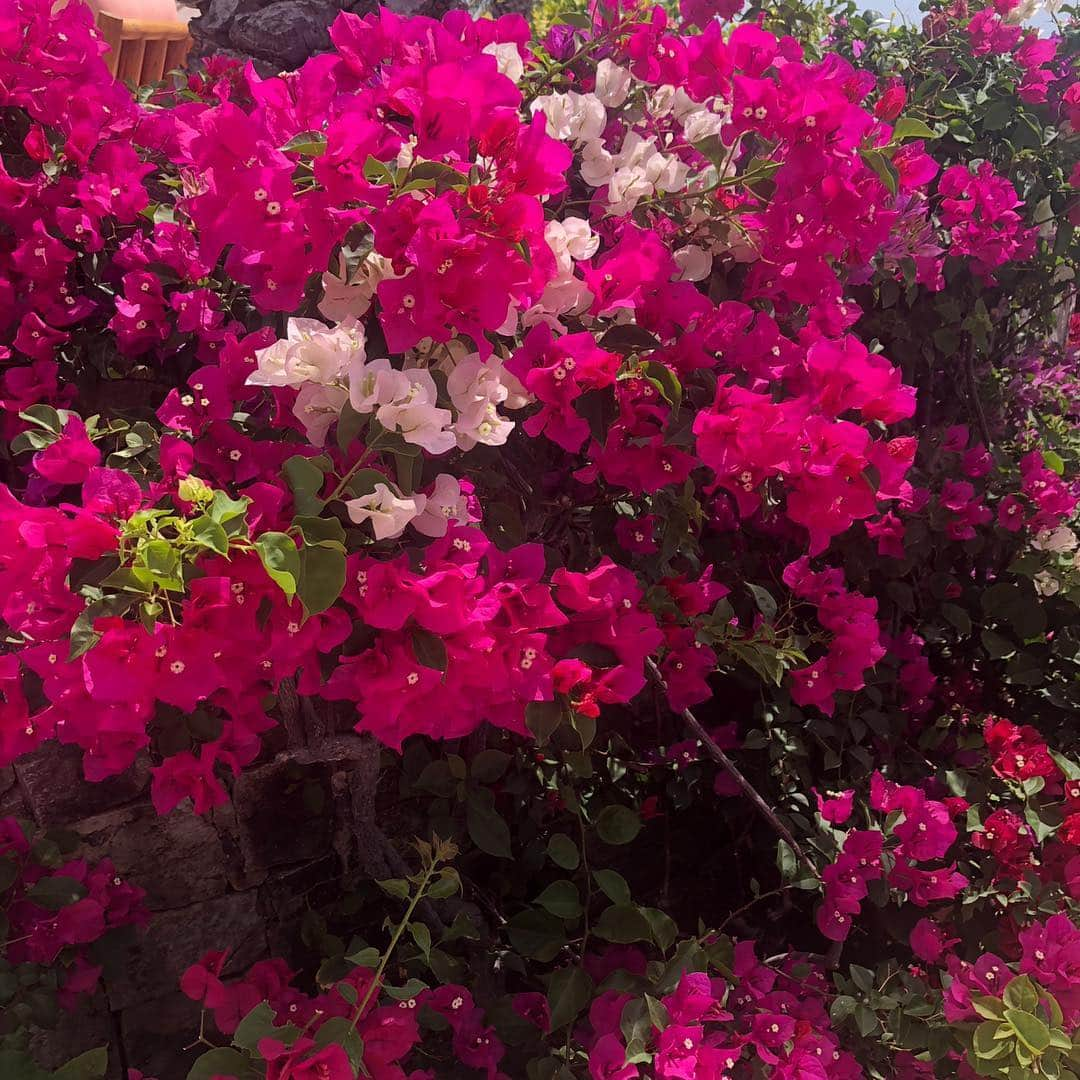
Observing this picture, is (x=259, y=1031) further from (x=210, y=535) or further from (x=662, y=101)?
(x=662, y=101)

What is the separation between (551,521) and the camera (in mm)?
1397

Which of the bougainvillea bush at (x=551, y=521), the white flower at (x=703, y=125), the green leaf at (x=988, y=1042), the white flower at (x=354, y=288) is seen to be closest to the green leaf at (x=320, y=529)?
the bougainvillea bush at (x=551, y=521)

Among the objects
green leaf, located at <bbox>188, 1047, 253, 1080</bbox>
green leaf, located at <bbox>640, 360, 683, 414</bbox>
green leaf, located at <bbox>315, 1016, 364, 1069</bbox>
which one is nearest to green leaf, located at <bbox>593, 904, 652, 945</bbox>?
green leaf, located at <bbox>315, 1016, 364, 1069</bbox>

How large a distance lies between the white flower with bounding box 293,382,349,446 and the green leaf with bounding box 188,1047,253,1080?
68 cm

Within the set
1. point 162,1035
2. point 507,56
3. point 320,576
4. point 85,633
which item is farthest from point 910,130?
point 162,1035

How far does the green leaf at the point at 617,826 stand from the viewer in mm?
1396

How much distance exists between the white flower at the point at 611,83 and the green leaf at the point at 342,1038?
46.2 inches

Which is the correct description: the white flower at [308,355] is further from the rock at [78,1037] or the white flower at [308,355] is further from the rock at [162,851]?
the rock at [78,1037]

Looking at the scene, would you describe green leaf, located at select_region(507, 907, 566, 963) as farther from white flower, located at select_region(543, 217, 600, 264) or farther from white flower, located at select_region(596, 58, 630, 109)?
white flower, located at select_region(596, 58, 630, 109)

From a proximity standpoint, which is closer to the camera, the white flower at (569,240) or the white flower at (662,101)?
the white flower at (569,240)

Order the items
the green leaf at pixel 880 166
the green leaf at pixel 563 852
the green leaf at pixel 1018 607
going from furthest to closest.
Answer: the green leaf at pixel 1018 607, the green leaf at pixel 563 852, the green leaf at pixel 880 166

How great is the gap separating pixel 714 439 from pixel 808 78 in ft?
1.36

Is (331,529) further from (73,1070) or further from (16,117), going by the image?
(16,117)

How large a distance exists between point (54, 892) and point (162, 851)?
0.28m
